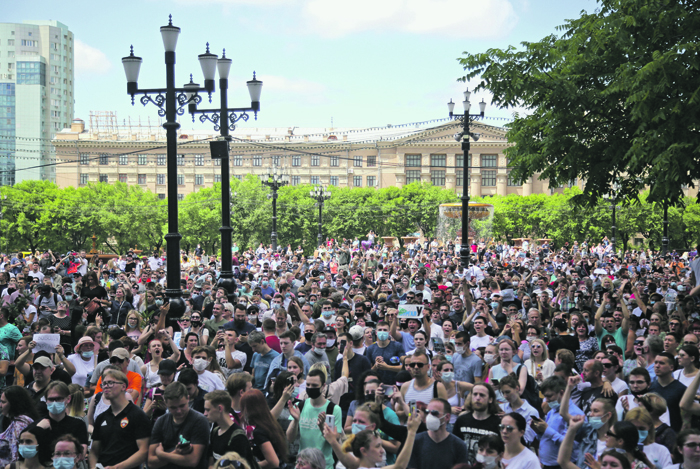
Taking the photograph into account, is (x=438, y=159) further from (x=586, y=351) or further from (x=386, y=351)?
(x=386, y=351)

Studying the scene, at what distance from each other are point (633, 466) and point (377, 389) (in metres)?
2.35

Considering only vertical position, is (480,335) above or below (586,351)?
above

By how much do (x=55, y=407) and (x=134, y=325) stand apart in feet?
15.6

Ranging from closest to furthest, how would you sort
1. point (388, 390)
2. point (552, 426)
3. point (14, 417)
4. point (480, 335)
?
point (14, 417), point (552, 426), point (388, 390), point (480, 335)

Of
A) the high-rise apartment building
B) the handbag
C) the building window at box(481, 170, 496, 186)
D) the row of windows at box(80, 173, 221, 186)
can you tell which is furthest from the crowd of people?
the high-rise apartment building

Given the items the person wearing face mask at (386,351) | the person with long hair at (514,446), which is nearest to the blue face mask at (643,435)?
the person with long hair at (514,446)

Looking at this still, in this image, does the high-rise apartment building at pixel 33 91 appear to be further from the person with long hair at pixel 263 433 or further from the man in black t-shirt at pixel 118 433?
the person with long hair at pixel 263 433

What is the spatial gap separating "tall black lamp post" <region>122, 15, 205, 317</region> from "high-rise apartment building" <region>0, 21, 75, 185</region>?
149m

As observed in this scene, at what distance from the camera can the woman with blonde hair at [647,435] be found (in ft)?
19.6

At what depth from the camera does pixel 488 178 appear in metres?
120

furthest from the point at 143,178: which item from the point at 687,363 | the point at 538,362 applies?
the point at 687,363

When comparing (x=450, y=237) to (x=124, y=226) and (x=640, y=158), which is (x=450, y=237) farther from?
(x=640, y=158)

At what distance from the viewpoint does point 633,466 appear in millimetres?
5621

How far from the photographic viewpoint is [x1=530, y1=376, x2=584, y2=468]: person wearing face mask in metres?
6.67
